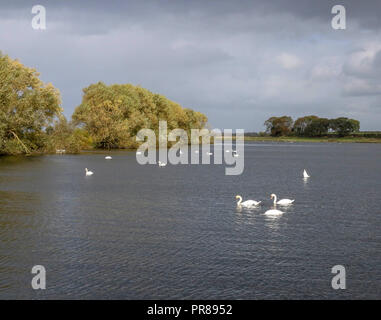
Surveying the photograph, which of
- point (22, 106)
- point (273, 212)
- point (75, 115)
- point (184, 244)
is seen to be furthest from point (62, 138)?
point (184, 244)

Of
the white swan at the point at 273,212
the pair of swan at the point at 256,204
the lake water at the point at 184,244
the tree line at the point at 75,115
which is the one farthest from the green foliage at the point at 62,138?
the white swan at the point at 273,212

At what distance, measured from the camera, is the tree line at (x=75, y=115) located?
78062mm

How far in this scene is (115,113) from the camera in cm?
11475

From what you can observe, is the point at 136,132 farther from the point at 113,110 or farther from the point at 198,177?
the point at 198,177

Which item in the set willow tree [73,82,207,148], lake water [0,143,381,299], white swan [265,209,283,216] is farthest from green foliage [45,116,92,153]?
white swan [265,209,283,216]

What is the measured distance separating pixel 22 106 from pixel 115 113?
121ft

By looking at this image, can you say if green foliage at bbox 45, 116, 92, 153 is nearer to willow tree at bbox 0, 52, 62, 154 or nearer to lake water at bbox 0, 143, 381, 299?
willow tree at bbox 0, 52, 62, 154

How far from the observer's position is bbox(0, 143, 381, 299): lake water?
1609 cm

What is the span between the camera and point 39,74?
8481cm

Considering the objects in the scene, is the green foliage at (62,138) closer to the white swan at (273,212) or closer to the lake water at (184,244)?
the lake water at (184,244)

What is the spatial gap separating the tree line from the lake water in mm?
41140

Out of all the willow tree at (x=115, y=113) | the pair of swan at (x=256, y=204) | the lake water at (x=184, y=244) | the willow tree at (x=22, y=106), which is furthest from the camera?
the willow tree at (x=115, y=113)

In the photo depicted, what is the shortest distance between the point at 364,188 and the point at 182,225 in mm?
26062
